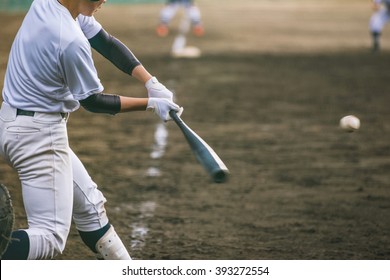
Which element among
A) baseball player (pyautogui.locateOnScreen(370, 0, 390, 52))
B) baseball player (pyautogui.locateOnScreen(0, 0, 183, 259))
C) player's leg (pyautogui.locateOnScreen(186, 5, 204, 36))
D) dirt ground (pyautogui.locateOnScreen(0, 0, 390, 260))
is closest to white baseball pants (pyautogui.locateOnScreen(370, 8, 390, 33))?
baseball player (pyautogui.locateOnScreen(370, 0, 390, 52))

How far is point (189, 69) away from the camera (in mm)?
17891

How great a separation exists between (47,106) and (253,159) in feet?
17.8

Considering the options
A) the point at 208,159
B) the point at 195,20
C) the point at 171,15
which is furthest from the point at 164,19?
the point at 208,159

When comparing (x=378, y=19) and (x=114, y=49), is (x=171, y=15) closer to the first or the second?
(x=378, y=19)

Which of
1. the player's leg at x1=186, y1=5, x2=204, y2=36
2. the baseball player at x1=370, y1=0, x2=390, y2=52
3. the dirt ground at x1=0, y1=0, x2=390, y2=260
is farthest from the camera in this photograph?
the player's leg at x1=186, y1=5, x2=204, y2=36

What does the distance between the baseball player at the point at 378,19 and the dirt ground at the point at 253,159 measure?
1.13ft

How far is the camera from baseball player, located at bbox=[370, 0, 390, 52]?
2158 cm

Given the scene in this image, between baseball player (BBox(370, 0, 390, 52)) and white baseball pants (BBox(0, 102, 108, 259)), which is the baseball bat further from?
baseball player (BBox(370, 0, 390, 52))

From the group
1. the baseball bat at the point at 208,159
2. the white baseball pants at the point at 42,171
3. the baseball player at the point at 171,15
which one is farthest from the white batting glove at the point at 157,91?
the baseball player at the point at 171,15

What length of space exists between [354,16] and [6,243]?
3008 cm

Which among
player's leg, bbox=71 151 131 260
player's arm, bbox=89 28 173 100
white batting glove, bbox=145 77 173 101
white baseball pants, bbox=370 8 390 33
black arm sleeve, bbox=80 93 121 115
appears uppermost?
white baseball pants, bbox=370 8 390 33

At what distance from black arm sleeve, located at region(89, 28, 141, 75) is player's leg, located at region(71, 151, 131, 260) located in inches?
Result: 25.7

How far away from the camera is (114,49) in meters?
5.66

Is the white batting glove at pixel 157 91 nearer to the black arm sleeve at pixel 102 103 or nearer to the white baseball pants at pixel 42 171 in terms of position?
the black arm sleeve at pixel 102 103
